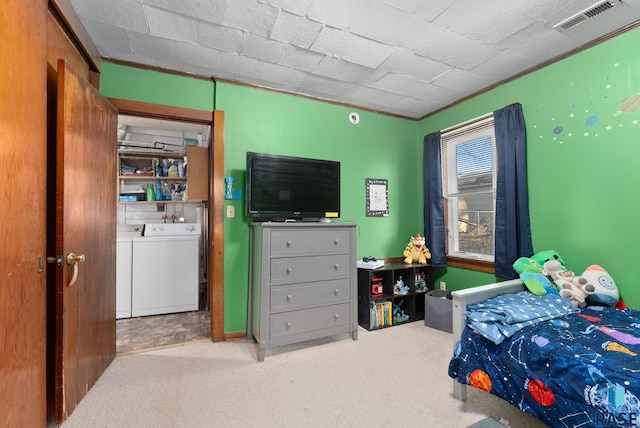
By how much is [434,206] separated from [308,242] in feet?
5.78

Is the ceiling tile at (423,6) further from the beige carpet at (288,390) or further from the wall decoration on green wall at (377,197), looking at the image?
the beige carpet at (288,390)

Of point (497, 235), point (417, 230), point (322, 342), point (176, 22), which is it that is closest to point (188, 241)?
point (322, 342)

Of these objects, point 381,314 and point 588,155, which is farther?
point 381,314

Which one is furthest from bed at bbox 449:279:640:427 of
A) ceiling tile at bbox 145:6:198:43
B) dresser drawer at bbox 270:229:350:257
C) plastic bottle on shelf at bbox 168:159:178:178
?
plastic bottle on shelf at bbox 168:159:178:178

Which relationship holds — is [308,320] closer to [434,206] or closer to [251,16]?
[434,206]

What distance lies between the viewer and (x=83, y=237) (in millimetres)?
1699

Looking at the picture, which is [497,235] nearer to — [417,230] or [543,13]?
[417,230]

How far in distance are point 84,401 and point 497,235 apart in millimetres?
3439

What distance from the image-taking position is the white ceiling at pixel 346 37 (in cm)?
175

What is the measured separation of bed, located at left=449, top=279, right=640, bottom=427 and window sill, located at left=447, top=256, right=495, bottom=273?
92cm

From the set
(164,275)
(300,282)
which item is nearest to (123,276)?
(164,275)

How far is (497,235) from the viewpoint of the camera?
264 centimetres

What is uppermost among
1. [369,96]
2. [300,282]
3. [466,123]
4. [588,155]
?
[369,96]

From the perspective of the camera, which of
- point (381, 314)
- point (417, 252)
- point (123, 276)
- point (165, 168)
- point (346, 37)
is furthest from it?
point (165, 168)
